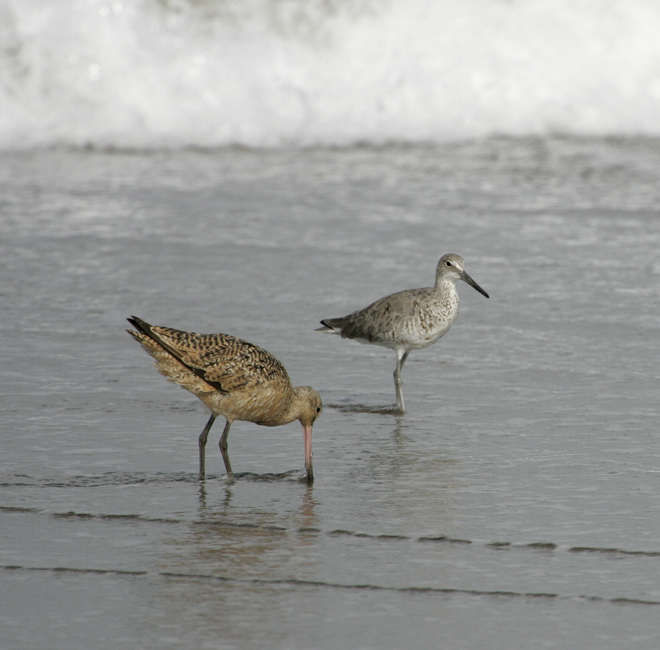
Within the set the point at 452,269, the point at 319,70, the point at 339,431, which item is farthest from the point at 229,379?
the point at 319,70

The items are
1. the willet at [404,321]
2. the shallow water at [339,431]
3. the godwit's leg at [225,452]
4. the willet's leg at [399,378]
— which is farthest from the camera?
the willet at [404,321]

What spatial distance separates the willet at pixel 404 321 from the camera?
296 inches

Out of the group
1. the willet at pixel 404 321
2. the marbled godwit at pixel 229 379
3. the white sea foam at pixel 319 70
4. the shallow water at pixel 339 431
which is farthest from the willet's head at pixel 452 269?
the white sea foam at pixel 319 70

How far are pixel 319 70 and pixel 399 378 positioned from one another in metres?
11.6

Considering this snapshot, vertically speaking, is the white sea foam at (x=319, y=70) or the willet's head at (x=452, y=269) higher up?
the white sea foam at (x=319, y=70)

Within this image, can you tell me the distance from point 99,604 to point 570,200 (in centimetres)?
905

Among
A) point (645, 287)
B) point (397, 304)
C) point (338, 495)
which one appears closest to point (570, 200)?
point (645, 287)

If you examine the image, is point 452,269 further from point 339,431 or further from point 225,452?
point 225,452

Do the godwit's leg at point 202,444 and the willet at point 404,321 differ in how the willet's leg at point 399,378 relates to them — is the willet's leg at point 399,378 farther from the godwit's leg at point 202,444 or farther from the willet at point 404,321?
the godwit's leg at point 202,444

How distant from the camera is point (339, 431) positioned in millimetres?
6395

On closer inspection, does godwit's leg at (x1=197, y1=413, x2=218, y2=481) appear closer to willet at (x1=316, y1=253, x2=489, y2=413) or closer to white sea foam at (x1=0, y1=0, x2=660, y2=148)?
willet at (x1=316, y1=253, x2=489, y2=413)

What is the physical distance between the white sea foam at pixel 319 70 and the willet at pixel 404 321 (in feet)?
29.0

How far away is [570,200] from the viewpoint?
40.2 feet

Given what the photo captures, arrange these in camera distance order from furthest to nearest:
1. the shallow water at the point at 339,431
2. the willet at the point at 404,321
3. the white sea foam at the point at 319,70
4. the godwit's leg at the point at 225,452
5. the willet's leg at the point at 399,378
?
the white sea foam at the point at 319,70 < the willet at the point at 404,321 < the willet's leg at the point at 399,378 < the godwit's leg at the point at 225,452 < the shallow water at the point at 339,431
